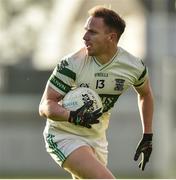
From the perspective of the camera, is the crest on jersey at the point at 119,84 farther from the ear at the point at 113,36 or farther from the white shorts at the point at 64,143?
the white shorts at the point at 64,143

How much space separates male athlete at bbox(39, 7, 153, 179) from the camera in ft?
38.7

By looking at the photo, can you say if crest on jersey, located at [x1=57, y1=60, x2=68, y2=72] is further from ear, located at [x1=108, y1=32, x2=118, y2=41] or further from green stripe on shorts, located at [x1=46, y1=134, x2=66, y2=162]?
green stripe on shorts, located at [x1=46, y1=134, x2=66, y2=162]

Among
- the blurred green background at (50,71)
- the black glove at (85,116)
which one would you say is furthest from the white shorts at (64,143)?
the blurred green background at (50,71)

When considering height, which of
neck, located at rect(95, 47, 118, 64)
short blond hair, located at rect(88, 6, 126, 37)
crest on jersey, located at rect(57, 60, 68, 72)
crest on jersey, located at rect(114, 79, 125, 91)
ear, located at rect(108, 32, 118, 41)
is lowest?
crest on jersey, located at rect(114, 79, 125, 91)

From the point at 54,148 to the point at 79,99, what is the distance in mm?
580

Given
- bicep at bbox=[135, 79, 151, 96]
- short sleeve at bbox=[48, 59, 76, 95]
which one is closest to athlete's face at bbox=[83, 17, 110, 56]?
short sleeve at bbox=[48, 59, 76, 95]

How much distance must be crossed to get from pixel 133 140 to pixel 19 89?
4679 millimetres

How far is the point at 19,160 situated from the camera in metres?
32.2

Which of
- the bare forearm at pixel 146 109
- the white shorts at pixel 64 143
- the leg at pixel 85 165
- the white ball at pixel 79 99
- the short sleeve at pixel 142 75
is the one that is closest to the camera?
the leg at pixel 85 165

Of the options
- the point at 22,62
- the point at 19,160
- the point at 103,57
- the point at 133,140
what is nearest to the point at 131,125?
the point at 133,140

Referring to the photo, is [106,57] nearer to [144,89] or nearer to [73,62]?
[73,62]

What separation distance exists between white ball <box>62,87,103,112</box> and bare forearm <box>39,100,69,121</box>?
149mm

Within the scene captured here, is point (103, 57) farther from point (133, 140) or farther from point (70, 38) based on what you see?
point (70, 38)

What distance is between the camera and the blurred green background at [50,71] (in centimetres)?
3161
